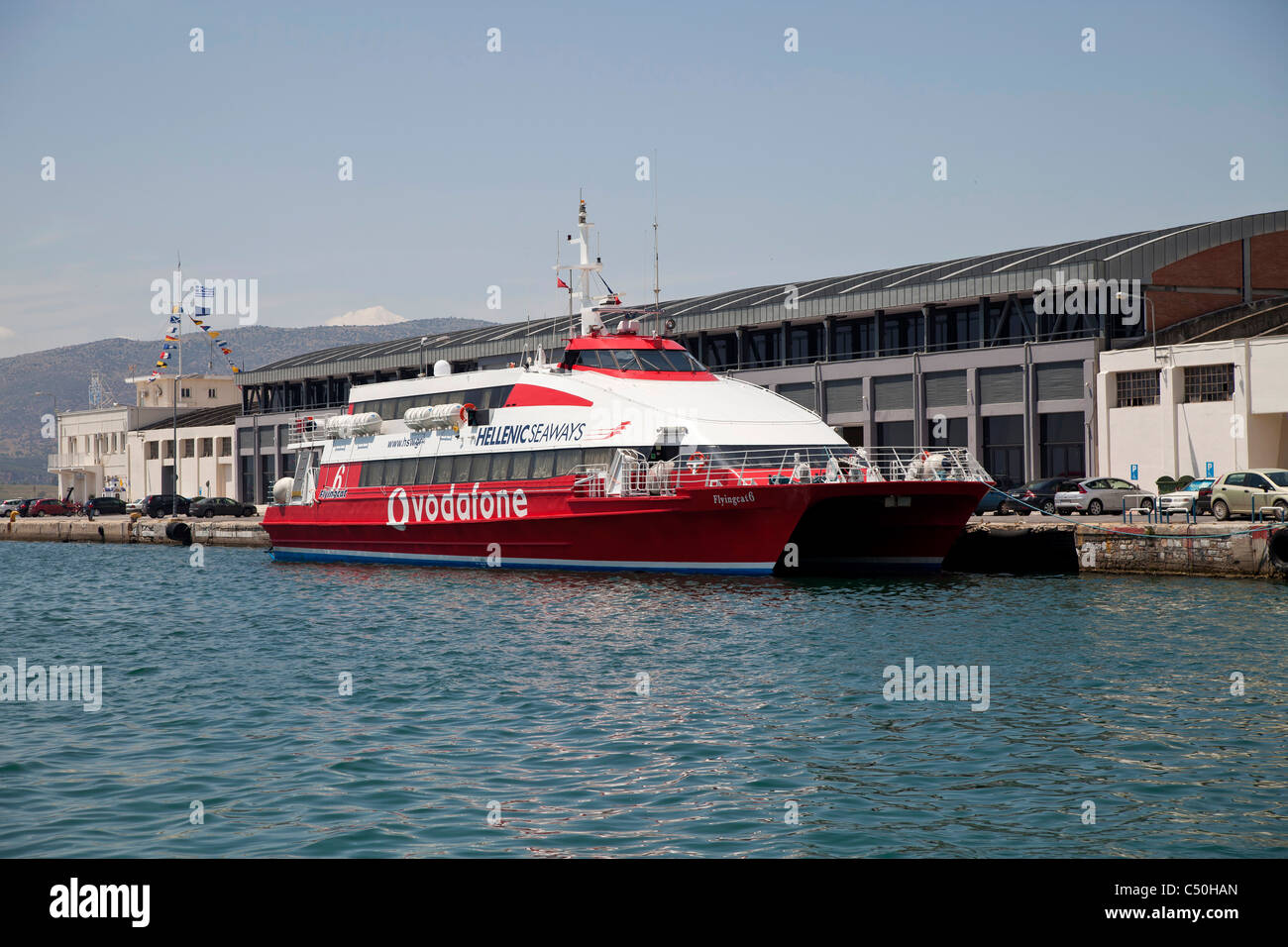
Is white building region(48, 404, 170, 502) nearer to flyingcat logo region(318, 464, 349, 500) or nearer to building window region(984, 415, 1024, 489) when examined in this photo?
flyingcat logo region(318, 464, 349, 500)

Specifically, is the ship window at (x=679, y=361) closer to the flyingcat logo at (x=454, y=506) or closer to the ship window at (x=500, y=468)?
the ship window at (x=500, y=468)

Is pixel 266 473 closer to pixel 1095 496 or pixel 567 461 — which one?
pixel 567 461

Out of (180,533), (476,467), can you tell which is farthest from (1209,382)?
(180,533)

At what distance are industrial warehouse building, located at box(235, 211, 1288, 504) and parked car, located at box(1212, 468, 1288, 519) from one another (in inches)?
576

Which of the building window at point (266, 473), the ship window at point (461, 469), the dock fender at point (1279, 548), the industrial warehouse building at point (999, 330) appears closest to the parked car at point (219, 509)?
the building window at point (266, 473)

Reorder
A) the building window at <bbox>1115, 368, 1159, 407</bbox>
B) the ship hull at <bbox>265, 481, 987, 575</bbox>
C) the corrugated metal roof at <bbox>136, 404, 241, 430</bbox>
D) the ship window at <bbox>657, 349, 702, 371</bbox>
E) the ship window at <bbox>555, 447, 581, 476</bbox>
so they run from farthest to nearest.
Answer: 1. the corrugated metal roof at <bbox>136, 404, 241, 430</bbox>
2. the building window at <bbox>1115, 368, 1159, 407</bbox>
3. the ship window at <bbox>657, 349, 702, 371</bbox>
4. the ship window at <bbox>555, 447, 581, 476</bbox>
5. the ship hull at <bbox>265, 481, 987, 575</bbox>

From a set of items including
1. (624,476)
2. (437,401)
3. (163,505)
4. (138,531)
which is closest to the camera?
(624,476)

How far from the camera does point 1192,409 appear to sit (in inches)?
1962

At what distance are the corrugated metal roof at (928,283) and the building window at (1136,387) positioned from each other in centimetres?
482

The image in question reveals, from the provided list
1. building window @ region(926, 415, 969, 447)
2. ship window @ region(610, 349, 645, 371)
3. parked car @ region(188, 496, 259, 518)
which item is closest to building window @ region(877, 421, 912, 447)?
building window @ region(926, 415, 969, 447)

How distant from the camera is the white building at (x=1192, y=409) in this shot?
47781 millimetres

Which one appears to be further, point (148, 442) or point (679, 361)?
point (148, 442)

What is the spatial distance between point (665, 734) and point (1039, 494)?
3734 centimetres

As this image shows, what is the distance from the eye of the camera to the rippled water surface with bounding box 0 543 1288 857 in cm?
999
